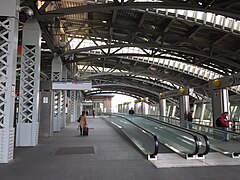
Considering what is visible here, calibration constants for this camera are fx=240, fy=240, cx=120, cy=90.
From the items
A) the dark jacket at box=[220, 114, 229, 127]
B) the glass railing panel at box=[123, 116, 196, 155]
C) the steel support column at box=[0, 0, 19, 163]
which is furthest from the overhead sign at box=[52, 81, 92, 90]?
the dark jacket at box=[220, 114, 229, 127]

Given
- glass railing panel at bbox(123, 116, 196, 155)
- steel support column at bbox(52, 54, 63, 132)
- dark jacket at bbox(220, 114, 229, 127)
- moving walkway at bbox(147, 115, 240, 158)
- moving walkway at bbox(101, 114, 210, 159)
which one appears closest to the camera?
moving walkway at bbox(101, 114, 210, 159)

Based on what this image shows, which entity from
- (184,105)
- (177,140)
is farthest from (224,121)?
(184,105)

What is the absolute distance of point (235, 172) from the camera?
6258 mm

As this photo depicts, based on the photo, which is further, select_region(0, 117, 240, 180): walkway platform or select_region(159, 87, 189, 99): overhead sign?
select_region(159, 87, 189, 99): overhead sign

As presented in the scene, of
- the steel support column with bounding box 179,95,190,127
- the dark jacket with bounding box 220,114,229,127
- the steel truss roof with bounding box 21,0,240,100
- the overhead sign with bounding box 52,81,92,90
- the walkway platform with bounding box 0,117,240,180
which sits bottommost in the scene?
the walkway platform with bounding box 0,117,240,180

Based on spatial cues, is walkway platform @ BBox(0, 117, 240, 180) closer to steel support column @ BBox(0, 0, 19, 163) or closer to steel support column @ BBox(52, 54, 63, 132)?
steel support column @ BBox(0, 0, 19, 163)

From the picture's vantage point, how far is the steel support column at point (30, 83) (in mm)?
11000

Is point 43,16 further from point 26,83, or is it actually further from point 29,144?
point 29,144

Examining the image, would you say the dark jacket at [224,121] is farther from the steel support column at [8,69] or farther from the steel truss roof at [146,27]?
the steel support column at [8,69]

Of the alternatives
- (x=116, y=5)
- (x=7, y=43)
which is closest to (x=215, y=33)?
(x=116, y=5)

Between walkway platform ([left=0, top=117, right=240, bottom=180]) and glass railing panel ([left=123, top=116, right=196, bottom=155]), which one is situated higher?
glass railing panel ([left=123, top=116, right=196, bottom=155])

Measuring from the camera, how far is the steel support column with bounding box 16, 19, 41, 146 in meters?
11.0

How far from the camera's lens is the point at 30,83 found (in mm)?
11461

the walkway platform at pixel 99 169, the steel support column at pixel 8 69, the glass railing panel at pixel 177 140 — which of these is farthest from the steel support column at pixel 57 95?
the steel support column at pixel 8 69
